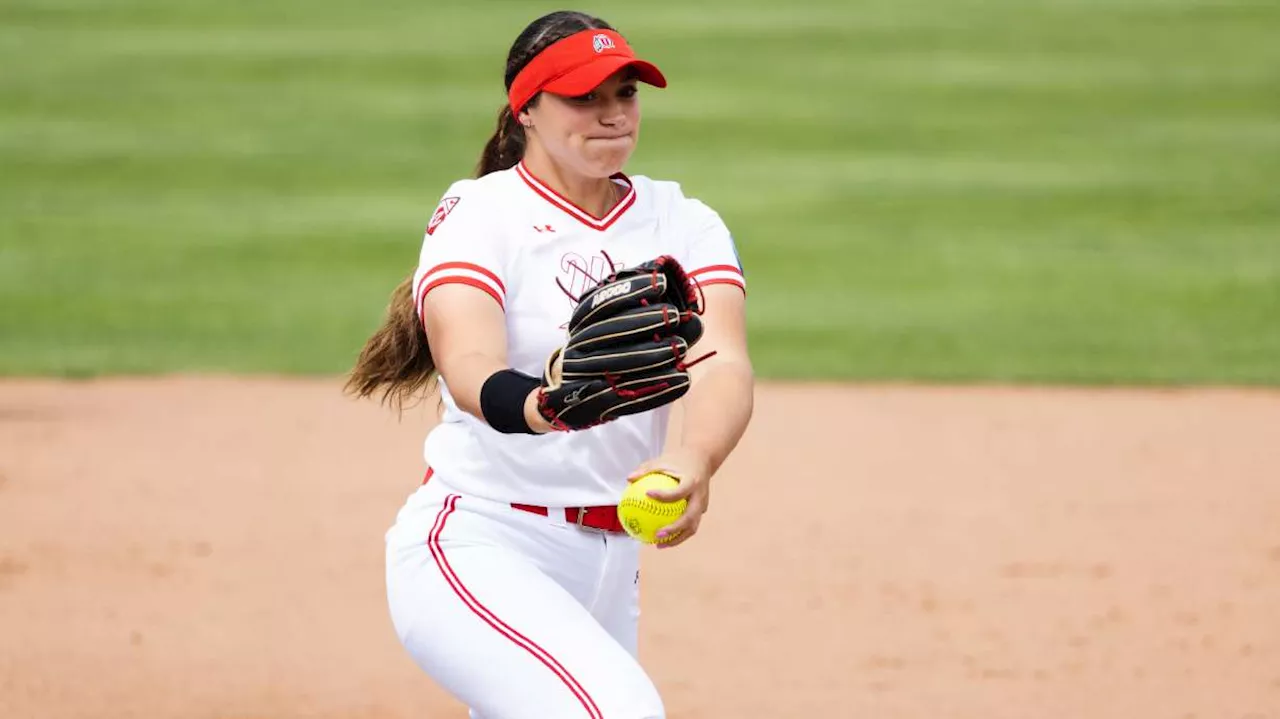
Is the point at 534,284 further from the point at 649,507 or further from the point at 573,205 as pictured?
the point at 649,507

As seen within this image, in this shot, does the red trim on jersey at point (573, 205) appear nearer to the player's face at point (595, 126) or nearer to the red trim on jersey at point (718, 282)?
the player's face at point (595, 126)

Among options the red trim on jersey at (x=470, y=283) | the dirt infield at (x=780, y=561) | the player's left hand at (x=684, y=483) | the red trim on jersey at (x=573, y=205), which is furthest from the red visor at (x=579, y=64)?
the dirt infield at (x=780, y=561)

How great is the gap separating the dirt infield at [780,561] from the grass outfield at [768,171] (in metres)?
1.50

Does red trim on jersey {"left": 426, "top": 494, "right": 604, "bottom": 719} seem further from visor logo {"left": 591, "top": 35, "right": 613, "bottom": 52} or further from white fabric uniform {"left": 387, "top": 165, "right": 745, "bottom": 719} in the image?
visor logo {"left": 591, "top": 35, "right": 613, "bottom": 52}

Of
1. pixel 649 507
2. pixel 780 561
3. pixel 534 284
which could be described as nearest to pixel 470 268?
pixel 534 284

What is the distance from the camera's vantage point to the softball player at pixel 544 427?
3.12 m

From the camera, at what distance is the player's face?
3375 mm

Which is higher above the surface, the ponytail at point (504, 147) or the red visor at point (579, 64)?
the red visor at point (579, 64)

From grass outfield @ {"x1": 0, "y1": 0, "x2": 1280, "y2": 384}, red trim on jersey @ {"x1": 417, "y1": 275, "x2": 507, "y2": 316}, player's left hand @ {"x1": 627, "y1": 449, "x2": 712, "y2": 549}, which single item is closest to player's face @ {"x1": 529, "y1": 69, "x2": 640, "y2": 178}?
red trim on jersey @ {"x1": 417, "y1": 275, "x2": 507, "y2": 316}

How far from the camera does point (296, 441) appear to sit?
870 centimetres

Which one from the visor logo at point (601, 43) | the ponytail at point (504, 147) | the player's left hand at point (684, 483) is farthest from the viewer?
the ponytail at point (504, 147)

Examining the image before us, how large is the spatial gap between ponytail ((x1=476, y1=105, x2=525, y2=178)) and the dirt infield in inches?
81.8

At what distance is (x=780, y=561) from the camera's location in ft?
22.5

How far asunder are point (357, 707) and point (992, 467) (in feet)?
12.7
